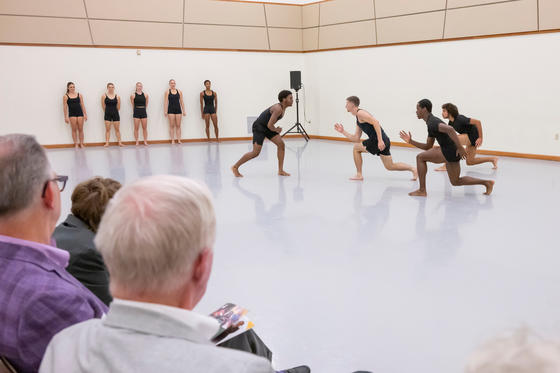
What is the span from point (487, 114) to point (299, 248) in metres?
6.90

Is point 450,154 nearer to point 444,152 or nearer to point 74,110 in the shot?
point 444,152

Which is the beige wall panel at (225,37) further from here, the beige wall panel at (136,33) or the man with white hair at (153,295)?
the man with white hair at (153,295)

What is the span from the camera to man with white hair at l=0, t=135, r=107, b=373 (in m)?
1.30

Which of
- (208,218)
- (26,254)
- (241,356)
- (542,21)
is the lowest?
(241,356)

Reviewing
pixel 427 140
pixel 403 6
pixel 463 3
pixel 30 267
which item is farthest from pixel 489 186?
pixel 403 6

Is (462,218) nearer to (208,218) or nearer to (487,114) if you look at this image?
(208,218)

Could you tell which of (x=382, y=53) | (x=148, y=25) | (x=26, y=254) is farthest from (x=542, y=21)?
(x=26, y=254)

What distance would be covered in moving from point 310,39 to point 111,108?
5.40 m

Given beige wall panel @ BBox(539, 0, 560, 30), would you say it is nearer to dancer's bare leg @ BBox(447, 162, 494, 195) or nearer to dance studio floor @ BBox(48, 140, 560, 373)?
dance studio floor @ BBox(48, 140, 560, 373)

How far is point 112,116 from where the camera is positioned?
486 inches

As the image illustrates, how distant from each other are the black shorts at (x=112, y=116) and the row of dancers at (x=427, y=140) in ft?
19.0

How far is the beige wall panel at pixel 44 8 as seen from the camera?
37.3 ft

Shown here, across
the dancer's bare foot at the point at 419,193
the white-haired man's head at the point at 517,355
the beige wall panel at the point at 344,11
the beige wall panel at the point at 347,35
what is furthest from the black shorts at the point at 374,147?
the white-haired man's head at the point at 517,355

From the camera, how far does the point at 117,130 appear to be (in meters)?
12.5
